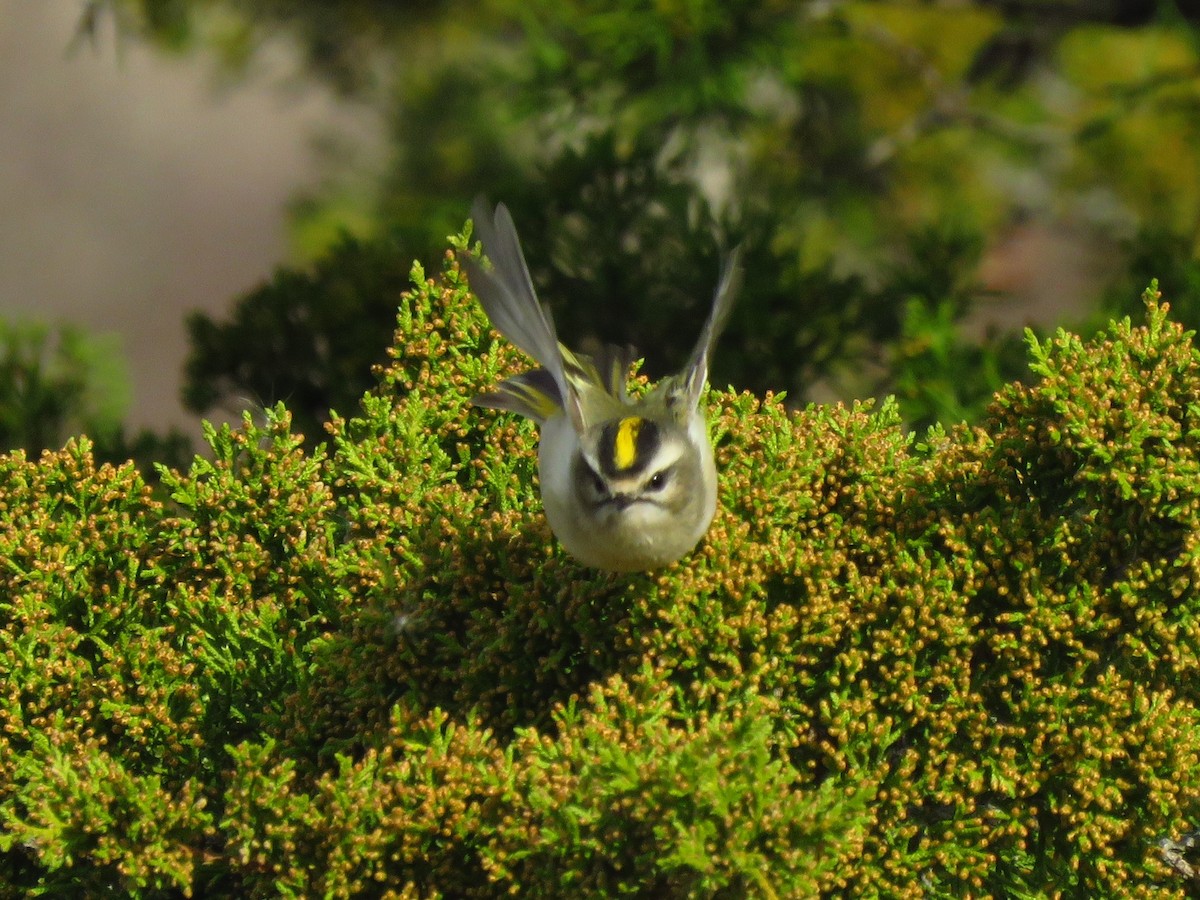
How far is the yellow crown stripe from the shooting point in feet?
8.13

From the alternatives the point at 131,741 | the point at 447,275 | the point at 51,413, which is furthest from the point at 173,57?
the point at 131,741

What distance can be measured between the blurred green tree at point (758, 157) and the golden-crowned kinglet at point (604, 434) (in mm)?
1437

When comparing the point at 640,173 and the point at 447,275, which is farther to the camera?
the point at 640,173

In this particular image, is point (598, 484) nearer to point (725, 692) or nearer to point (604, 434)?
point (604, 434)

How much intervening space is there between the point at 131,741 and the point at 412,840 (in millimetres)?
733

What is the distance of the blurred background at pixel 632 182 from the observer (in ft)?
14.7

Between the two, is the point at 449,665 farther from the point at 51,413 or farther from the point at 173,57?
the point at 173,57

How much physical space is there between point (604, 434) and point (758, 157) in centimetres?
456

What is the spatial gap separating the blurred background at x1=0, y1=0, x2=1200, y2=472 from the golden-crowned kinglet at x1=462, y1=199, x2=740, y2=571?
1156mm

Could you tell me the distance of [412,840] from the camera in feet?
8.01

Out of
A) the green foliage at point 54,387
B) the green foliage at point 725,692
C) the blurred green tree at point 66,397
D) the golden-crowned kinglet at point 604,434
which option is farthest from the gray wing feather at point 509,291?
the green foliage at point 54,387

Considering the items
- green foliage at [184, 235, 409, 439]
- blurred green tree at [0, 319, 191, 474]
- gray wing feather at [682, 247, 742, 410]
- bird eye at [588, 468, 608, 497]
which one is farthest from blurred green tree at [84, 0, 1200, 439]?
bird eye at [588, 468, 608, 497]

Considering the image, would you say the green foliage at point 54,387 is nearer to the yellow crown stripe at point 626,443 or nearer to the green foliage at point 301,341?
the green foliage at point 301,341

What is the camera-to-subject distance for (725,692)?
253 cm
